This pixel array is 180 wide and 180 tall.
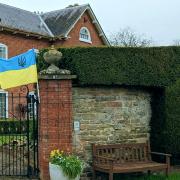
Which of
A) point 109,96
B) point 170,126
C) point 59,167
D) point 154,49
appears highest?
point 154,49

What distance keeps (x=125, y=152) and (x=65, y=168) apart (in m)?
2.24

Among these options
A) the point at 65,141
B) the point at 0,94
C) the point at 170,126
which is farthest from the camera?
the point at 0,94

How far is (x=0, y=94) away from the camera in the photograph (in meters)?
28.3

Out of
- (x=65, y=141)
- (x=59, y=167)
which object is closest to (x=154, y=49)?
(x=65, y=141)

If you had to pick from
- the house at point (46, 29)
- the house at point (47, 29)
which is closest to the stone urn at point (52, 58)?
the house at point (46, 29)

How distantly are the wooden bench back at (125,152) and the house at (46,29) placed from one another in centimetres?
1730

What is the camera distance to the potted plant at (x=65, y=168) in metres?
9.43

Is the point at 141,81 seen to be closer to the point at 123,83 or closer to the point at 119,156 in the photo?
the point at 123,83

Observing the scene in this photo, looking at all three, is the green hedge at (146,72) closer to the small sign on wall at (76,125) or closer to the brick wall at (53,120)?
the brick wall at (53,120)

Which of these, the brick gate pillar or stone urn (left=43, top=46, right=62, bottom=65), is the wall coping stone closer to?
the brick gate pillar

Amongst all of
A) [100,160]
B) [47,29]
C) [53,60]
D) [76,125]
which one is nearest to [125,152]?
[100,160]

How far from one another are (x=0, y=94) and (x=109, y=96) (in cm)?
1793

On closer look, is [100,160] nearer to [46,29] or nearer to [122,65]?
[122,65]

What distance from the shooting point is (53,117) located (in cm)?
1030
